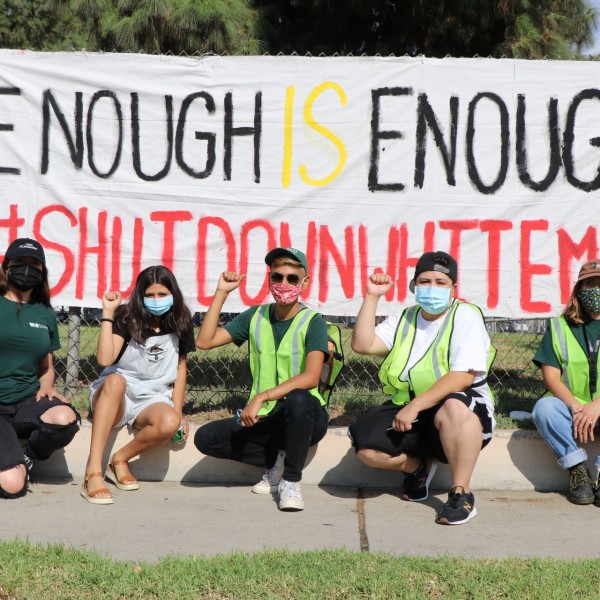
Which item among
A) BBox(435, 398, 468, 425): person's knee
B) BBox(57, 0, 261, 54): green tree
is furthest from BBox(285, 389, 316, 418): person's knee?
BBox(57, 0, 261, 54): green tree

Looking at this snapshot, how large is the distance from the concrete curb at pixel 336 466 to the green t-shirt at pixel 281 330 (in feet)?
1.88

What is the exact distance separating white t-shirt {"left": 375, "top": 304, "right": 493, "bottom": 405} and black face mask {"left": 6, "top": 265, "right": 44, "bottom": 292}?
6.14 ft

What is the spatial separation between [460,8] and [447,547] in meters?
6.90

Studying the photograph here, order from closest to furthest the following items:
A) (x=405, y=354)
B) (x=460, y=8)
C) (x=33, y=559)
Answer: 1. (x=33, y=559)
2. (x=405, y=354)
3. (x=460, y=8)

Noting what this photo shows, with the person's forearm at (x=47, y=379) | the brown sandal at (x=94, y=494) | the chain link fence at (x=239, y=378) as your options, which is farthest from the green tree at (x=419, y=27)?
the brown sandal at (x=94, y=494)

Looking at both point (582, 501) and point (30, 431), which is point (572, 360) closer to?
point (582, 501)

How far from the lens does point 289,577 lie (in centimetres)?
325

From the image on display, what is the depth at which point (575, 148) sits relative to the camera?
5441 millimetres

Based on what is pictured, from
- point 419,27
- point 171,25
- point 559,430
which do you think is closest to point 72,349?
point 559,430

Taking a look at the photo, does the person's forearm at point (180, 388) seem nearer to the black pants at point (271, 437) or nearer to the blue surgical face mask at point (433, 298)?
the black pants at point (271, 437)

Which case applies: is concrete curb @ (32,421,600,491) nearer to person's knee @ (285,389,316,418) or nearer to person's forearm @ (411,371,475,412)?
person's knee @ (285,389,316,418)

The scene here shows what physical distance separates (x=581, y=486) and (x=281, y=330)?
172cm

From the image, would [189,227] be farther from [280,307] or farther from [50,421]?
[50,421]

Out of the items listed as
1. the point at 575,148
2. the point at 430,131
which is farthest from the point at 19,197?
the point at 575,148
